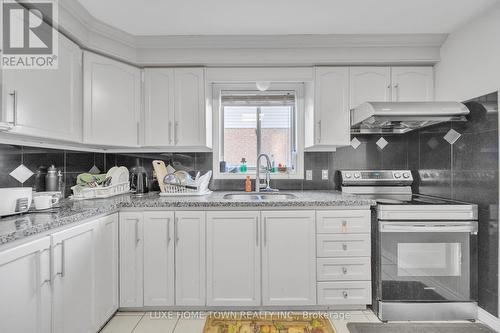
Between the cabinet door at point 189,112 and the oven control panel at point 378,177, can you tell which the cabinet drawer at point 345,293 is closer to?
the oven control panel at point 378,177

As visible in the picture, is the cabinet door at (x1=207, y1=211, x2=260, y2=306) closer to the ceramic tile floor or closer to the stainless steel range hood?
the ceramic tile floor

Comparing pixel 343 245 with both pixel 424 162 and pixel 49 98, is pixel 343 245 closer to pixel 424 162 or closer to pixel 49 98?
pixel 424 162

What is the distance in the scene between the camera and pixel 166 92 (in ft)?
8.05

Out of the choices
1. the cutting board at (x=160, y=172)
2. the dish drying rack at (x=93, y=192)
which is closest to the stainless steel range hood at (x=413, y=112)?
the cutting board at (x=160, y=172)

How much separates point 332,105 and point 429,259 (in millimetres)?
1466

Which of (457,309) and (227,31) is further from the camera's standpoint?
(227,31)

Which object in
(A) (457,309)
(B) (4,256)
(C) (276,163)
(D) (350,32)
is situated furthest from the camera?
(C) (276,163)

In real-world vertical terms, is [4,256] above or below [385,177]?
below

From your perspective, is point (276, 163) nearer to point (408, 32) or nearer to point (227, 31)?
point (227, 31)

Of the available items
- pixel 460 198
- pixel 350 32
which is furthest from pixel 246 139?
pixel 460 198

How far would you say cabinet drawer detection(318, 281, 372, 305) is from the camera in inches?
81.0

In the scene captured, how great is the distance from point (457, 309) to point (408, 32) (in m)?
2.26

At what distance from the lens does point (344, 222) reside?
2059mm

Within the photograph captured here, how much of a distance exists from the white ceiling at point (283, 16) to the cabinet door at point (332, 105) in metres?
0.38
